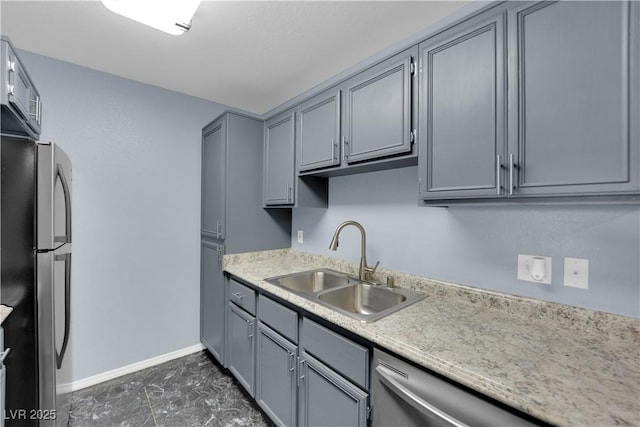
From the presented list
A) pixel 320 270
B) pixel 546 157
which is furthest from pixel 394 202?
pixel 546 157

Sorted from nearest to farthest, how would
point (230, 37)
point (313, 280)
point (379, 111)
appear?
point (379, 111), point (230, 37), point (313, 280)

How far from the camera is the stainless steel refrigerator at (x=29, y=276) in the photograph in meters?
1.27

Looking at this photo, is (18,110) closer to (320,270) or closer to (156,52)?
(156,52)

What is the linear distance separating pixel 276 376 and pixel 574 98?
1.89m

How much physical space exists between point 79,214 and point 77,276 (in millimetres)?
475

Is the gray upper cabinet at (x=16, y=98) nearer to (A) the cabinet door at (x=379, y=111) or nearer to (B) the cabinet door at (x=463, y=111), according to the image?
(A) the cabinet door at (x=379, y=111)

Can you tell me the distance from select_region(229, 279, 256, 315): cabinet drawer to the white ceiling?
1670mm

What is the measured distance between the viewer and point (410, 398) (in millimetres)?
897

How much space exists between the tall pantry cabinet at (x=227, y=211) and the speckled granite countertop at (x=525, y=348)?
939 mm

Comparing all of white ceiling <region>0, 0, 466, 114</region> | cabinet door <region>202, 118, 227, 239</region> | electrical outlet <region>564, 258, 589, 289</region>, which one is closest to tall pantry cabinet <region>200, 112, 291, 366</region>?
cabinet door <region>202, 118, 227, 239</region>

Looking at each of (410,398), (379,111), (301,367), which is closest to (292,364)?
(301,367)

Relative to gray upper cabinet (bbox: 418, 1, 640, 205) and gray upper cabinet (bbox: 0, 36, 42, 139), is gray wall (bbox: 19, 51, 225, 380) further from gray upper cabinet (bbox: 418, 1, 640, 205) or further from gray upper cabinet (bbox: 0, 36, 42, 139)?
gray upper cabinet (bbox: 418, 1, 640, 205)

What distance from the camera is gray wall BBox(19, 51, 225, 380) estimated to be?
203 cm

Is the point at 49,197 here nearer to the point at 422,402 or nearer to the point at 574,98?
the point at 422,402
